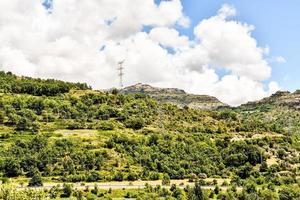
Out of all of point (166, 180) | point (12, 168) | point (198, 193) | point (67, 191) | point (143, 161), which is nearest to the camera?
point (67, 191)

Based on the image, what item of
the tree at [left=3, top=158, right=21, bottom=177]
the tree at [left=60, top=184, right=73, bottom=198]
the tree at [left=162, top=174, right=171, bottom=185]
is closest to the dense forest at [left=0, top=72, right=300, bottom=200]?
the tree at [left=3, top=158, right=21, bottom=177]

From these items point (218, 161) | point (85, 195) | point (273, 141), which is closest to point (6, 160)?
point (85, 195)

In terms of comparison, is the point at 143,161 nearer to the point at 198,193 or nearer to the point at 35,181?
the point at 198,193

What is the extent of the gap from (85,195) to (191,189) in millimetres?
28346

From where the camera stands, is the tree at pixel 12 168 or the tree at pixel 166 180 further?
the tree at pixel 12 168

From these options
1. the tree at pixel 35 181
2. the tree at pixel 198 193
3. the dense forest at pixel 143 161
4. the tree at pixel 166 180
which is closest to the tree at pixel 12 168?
the dense forest at pixel 143 161

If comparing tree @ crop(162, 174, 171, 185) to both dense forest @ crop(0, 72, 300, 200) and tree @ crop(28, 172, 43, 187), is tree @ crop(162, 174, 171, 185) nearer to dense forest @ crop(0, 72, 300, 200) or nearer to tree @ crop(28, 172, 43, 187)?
dense forest @ crop(0, 72, 300, 200)

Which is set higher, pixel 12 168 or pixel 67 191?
pixel 12 168

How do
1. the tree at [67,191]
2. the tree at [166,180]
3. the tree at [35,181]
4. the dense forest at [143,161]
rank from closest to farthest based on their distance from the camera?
1. the tree at [67,191]
2. the dense forest at [143,161]
3. the tree at [35,181]
4. the tree at [166,180]

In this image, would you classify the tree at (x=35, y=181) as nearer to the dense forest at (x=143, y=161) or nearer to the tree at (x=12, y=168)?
the dense forest at (x=143, y=161)

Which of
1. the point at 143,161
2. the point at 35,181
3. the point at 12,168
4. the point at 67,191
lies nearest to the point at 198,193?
the point at 67,191

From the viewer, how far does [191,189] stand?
13025 cm

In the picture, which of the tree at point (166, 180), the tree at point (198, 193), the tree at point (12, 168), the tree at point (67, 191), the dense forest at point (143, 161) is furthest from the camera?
the tree at point (12, 168)

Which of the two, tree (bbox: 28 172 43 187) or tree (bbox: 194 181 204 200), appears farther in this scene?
tree (bbox: 28 172 43 187)
